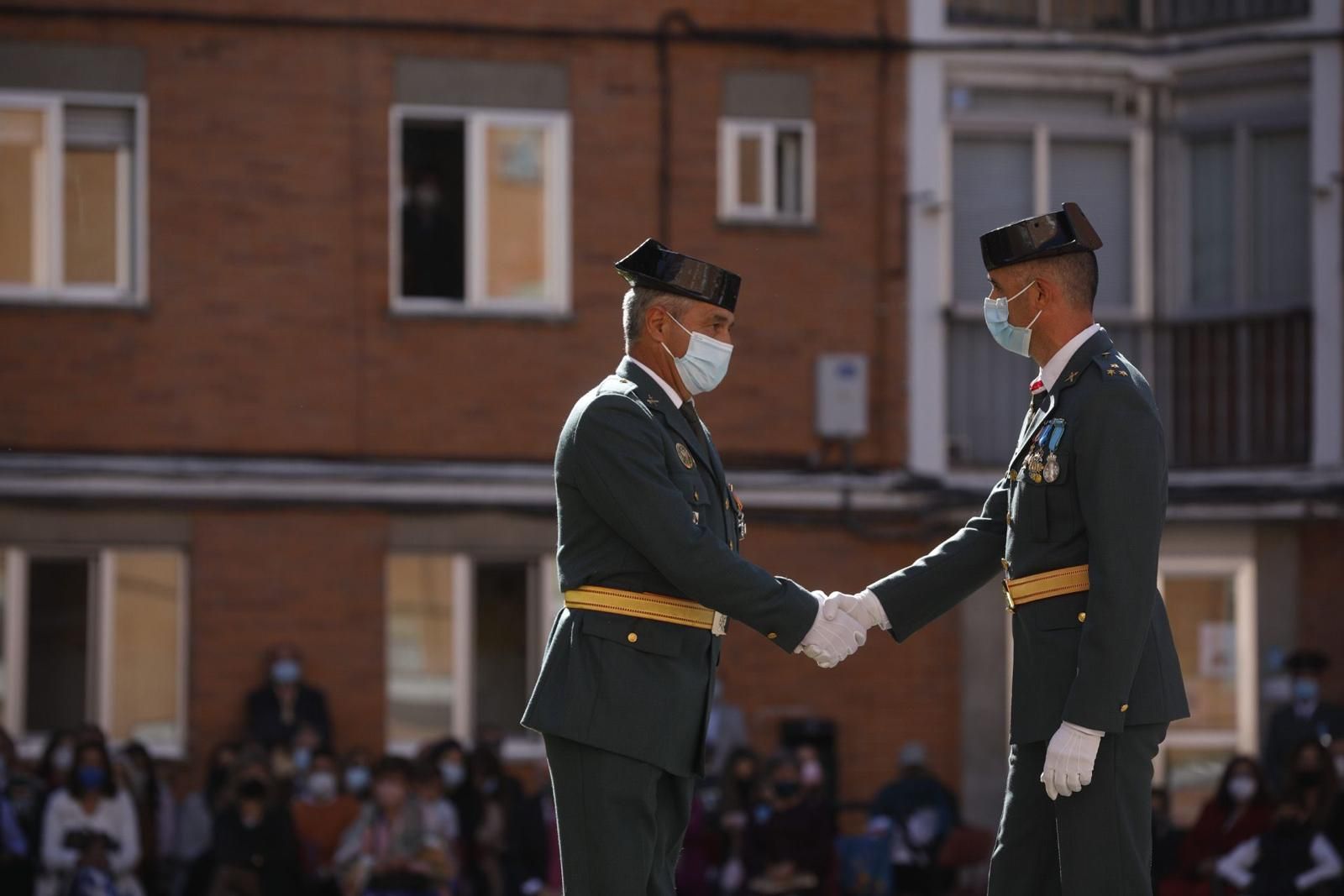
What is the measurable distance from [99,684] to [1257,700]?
8.86 metres

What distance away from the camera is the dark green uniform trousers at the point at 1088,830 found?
267 inches

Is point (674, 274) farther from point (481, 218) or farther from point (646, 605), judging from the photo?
point (481, 218)

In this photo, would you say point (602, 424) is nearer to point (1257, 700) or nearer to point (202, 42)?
point (202, 42)

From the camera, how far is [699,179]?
19.0 metres

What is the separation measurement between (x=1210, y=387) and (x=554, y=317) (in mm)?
5305

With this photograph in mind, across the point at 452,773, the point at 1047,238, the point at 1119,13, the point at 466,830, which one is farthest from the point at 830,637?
the point at 1119,13

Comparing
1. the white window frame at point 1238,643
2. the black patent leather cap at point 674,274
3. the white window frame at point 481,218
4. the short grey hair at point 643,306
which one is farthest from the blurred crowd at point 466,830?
the black patent leather cap at point 674,274

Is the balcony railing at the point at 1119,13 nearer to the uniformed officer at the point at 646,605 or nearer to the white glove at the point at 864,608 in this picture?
the white glove at the point at 864,608

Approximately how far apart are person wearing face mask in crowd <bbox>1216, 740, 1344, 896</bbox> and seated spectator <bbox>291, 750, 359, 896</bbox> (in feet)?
18.6

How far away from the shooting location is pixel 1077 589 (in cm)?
703

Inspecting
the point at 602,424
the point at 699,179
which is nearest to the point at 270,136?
the point at 699,179

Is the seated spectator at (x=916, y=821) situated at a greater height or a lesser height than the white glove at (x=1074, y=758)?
lesser

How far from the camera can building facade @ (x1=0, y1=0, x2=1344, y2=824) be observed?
1828 centimetres

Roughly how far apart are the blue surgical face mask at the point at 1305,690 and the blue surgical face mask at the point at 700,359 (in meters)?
11.7
